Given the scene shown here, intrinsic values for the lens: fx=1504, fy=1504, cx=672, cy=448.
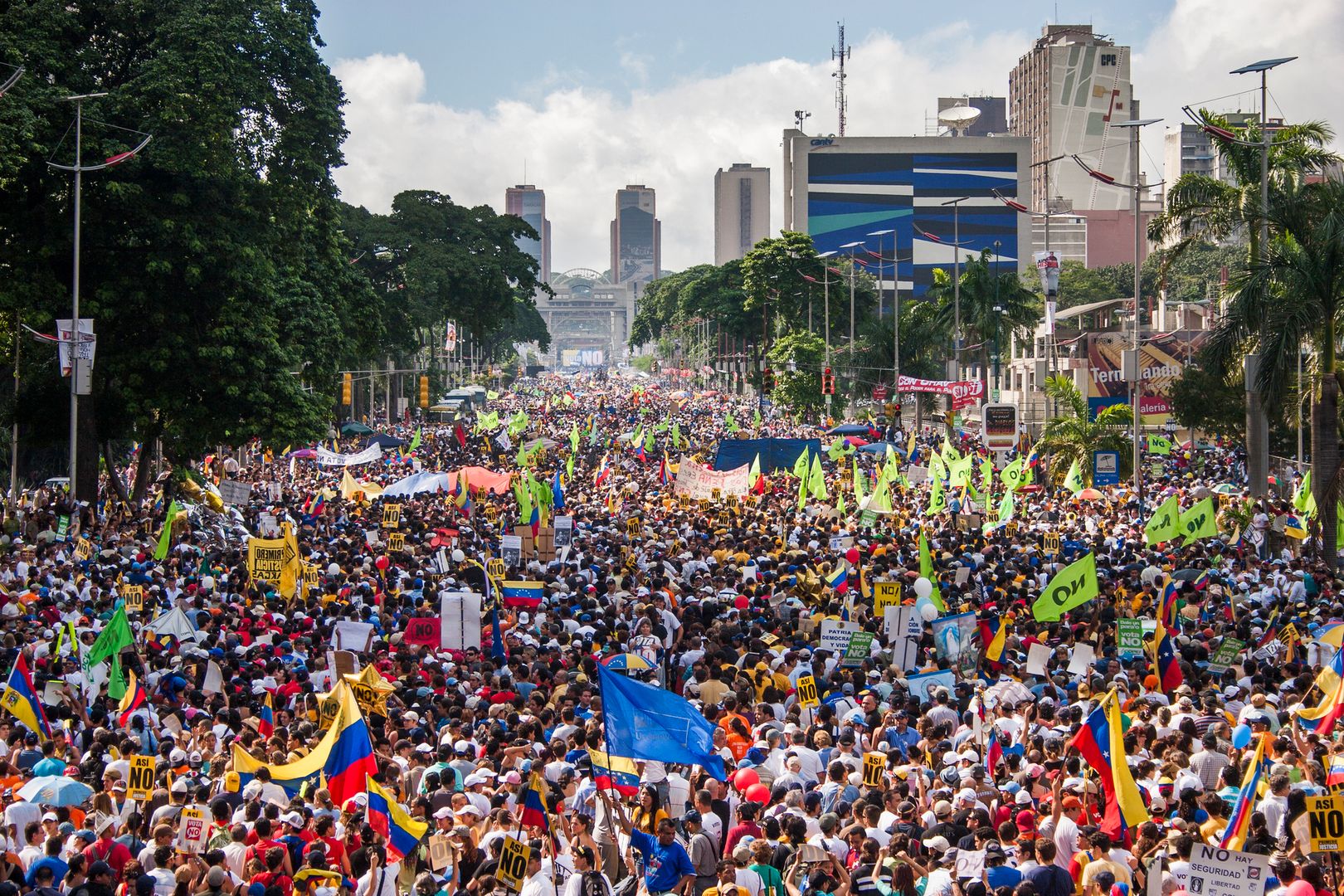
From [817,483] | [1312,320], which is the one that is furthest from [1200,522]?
[817,483]

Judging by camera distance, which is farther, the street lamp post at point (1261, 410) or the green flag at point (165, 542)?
the street lamp post at point (1261, 410)

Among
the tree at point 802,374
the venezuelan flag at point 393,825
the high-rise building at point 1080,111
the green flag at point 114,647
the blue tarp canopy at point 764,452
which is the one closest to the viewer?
the venezuelan flag at point 393,825

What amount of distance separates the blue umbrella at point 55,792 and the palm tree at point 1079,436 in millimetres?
27155

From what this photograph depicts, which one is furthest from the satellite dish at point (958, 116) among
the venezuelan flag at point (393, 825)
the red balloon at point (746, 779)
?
the venezuelan flag at point (393, 825)

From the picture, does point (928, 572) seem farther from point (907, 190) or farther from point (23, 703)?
point (907, 190)

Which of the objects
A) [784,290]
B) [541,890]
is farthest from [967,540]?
[784,290]

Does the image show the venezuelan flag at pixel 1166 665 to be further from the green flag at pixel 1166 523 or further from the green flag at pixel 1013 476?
the green flag at pixel 1013 476

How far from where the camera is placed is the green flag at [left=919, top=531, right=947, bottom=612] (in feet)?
61.1

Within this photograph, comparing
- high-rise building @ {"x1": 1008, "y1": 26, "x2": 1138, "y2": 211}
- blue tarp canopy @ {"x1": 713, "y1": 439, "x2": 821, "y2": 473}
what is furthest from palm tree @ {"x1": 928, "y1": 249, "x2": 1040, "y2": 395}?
high-rise building @ {"x1": 1008, "y1": 26, "x2": 1138, "y2": 211}

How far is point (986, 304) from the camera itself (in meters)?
56.0

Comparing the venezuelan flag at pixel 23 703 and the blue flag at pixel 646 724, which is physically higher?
the blue flag at pixel 646 724

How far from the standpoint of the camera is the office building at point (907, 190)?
442ft

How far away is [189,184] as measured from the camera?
2962cm

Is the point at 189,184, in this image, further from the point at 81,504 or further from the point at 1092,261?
the point at 1092,261
